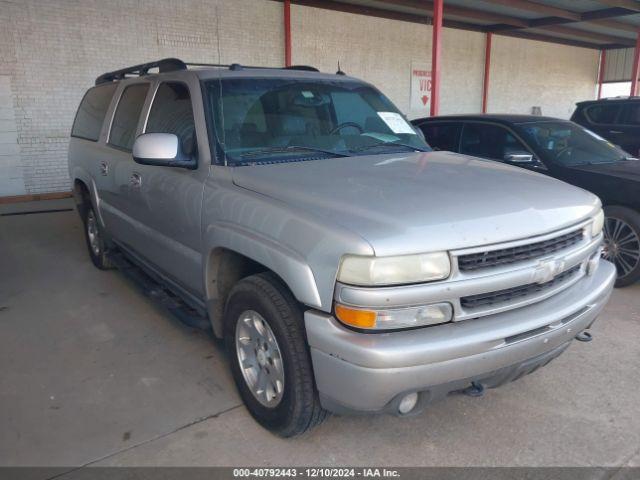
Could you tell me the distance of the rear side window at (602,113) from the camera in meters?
9.27

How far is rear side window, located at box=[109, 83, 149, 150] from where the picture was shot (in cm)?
425

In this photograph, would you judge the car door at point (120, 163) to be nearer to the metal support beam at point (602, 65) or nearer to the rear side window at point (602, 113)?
the rear side window at point (602, 113)

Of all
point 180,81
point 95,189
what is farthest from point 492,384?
point 95,189

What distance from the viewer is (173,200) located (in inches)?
136

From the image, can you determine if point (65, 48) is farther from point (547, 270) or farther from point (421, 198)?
point (547, 270)

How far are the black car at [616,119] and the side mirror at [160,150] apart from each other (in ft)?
27.8

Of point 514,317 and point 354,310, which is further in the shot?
point 514,317

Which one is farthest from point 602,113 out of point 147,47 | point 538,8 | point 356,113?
point 147,47

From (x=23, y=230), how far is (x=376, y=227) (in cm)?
717

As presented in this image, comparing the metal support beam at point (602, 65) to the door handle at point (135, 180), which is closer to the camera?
the door handle at point (135, 180)

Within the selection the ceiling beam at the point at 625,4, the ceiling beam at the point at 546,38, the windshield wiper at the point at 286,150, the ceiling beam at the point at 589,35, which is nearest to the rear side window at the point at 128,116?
the windshield wiper at the point at 286,150

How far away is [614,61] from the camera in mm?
21578

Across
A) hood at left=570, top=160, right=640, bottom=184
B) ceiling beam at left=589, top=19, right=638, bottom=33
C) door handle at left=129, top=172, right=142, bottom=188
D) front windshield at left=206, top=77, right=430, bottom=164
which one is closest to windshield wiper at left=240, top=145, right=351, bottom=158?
front windshield at left=206, top=77, right=430, bottom=164

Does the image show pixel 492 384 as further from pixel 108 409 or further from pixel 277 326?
pixel 108 409
